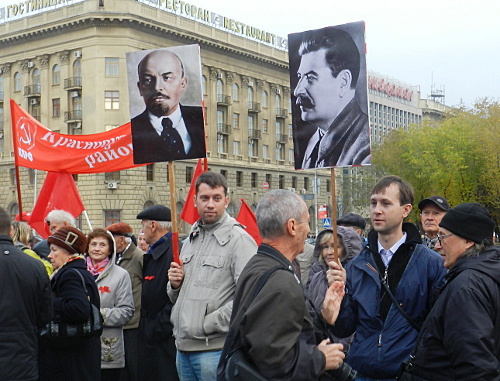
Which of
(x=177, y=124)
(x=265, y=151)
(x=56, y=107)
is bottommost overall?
(x=177, y=124)

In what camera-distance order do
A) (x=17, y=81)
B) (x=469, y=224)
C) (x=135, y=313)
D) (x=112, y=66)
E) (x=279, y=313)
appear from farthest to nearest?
(x=17, y=81), (x=112, y=66), (x=135, y=313), (x=469, y=224), (x=279, y=313)

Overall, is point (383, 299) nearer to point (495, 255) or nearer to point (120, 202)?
point (495, 255)

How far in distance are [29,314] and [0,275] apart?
14.0 inches

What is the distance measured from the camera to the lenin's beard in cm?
648

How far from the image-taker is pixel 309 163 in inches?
226

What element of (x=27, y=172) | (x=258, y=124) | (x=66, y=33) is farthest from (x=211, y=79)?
(x=27, y=172)

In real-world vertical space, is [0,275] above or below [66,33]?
below

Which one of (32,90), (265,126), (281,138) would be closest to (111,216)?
(32,90)

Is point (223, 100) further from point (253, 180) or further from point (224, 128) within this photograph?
point (253, 180)

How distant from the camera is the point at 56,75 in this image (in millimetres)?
58125

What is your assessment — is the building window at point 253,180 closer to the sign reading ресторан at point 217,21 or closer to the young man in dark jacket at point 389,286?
the sign reading ресторан at point 217,21

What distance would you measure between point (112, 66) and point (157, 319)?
50261mm

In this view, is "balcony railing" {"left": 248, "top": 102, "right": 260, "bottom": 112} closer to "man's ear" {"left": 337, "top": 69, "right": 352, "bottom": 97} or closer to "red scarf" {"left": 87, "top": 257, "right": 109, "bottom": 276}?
"red scarf" {"left": 87, "top": 257, "right": 109, "bottom": 276}

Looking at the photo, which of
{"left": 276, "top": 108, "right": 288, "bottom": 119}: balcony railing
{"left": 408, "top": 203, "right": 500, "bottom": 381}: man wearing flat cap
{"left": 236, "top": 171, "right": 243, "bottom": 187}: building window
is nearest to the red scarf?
{"left": 408, "top": 203, "right": 500, "bottom": 381}: man wearing flat cap
